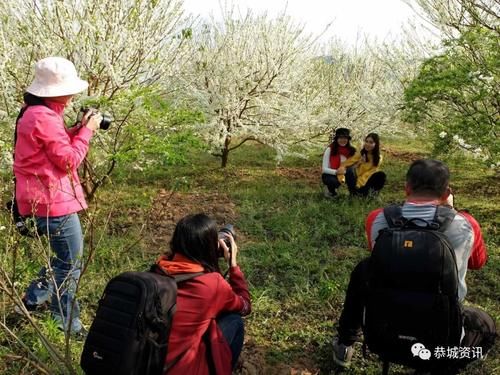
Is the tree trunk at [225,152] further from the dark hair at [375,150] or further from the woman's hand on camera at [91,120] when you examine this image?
the woman's hand on camera at [91,120]

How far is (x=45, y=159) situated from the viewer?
270 centimetres

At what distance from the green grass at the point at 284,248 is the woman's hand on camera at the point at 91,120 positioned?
0.57 metres

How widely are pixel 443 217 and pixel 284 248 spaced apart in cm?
252

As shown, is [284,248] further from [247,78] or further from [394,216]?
[247,78]

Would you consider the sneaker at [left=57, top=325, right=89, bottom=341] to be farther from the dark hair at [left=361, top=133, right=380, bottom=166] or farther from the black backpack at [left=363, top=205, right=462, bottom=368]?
the dark hair at [left=361, top=133, right=380, bottom=166]

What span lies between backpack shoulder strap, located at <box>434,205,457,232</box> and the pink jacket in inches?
75.0

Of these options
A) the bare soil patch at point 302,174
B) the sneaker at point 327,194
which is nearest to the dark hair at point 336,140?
the sneaker at point 327,194

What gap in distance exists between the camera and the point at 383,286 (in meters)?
2.31

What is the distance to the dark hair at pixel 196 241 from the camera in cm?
229

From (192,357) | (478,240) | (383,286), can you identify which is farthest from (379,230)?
(192,357)

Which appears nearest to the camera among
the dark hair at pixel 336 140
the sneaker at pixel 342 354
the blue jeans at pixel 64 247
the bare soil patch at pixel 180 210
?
the blue jeans at pixel 64 247

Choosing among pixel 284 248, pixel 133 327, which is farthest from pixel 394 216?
pixel 284 248

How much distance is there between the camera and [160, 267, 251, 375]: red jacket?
212 cm

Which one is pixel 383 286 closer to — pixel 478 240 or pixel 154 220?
pixel 478 240
